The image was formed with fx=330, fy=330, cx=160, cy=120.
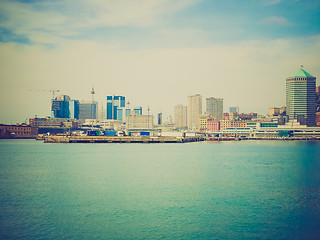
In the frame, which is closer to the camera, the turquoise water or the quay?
the turquoise water

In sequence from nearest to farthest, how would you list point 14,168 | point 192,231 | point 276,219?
point 192,231 → point 276,219 → point 14,168

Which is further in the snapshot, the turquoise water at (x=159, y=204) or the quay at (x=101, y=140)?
the quay at (x=101, y=140)

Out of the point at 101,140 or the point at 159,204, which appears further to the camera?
the point at 101,140

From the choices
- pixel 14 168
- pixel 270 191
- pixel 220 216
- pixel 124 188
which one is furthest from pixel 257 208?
pixel 14 168

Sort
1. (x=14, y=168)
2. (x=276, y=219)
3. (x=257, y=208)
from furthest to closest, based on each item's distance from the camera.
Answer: (x=14, y=168) < (x=257, y=208) < (x=276, y=219)

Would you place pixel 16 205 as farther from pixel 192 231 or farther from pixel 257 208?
pixel 257 208

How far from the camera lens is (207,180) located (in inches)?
1836

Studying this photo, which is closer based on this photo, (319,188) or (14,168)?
(319,188)

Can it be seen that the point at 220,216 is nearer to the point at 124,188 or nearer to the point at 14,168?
the point at 124,188

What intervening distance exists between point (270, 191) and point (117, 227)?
2083cm

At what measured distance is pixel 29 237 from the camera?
24312 millimetres

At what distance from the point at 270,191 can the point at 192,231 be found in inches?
667

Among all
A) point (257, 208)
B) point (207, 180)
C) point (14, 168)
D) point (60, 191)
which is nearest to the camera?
point (257, 208)

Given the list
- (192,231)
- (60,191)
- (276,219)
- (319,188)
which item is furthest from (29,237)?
(319,188)
